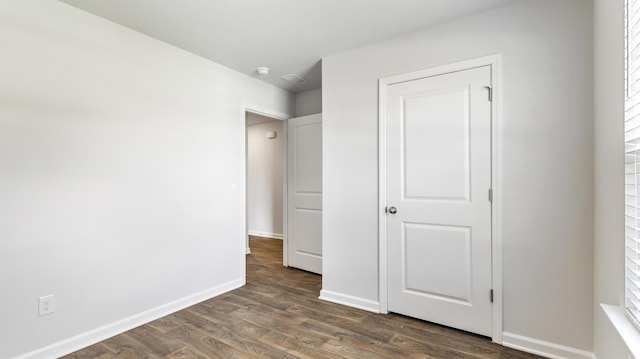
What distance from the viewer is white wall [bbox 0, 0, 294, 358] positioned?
188 cm

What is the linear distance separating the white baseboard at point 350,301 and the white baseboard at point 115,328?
1.13 m

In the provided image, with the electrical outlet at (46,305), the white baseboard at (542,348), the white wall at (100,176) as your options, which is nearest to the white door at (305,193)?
the white wall at (100,176)

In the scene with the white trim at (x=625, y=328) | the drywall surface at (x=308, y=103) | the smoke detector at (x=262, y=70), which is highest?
the smoke detector at (x=262, y=70)

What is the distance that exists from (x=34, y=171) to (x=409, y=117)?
2759 mm

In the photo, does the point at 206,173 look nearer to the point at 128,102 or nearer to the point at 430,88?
the point at 128,102

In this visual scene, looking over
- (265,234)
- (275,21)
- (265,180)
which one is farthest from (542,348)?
(265,180)

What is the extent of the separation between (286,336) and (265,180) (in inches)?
167

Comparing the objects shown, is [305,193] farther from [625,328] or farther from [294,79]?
[625,328]

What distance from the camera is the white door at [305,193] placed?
3.82 m

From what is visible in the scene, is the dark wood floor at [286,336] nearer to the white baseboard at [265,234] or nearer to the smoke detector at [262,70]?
the smoke detector at [262,70]

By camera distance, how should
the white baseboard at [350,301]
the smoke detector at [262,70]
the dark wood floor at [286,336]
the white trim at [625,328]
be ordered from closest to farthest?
the white trim at [625,328] → the dark wood floor at [286,336] → the white baseboard at [350,301] → the smoke detector at [262,70]

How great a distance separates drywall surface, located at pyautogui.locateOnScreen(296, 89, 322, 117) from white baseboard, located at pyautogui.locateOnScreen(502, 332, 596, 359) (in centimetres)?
317

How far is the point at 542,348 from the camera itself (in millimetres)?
1992

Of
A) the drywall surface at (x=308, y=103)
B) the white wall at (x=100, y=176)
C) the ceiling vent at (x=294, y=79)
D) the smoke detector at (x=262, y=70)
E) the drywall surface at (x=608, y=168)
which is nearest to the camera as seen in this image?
the drywall surface at (x=608, y=168)
